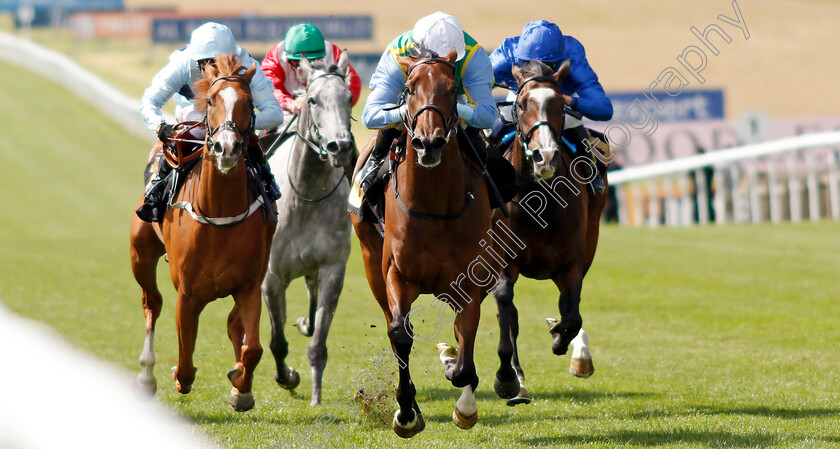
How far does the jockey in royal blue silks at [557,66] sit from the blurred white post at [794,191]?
14.0 meters

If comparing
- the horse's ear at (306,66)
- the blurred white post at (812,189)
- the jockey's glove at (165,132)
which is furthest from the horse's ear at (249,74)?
the blurred white post at (812,189)

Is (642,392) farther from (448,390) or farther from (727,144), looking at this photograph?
(727,144)

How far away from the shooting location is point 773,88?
46562mm

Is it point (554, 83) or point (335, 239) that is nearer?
point (554, 83)

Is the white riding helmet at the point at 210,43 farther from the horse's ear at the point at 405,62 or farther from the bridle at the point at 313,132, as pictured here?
the horse's ear at the point at 405,62

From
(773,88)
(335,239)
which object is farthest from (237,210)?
(773,88)

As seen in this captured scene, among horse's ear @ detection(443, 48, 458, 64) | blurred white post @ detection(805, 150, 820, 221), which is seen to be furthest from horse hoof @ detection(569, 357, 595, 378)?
blurred white post @ detection(805, 150, 820, 221)

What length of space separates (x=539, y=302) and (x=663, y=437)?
6.72 m

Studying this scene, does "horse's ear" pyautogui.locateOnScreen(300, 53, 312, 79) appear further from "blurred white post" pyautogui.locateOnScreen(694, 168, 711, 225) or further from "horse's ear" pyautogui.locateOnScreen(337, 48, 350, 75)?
"blurred white post" pyautogui.locateOnScreen(694, 168, 711, 225)

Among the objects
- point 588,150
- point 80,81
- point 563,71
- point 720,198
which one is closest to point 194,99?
point 563,71

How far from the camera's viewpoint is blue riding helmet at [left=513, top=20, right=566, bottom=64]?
22.2 ft

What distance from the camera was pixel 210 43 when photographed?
6766 millimetres

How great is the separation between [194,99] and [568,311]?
2606 mm

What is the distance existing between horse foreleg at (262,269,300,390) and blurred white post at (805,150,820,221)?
48.8ft
